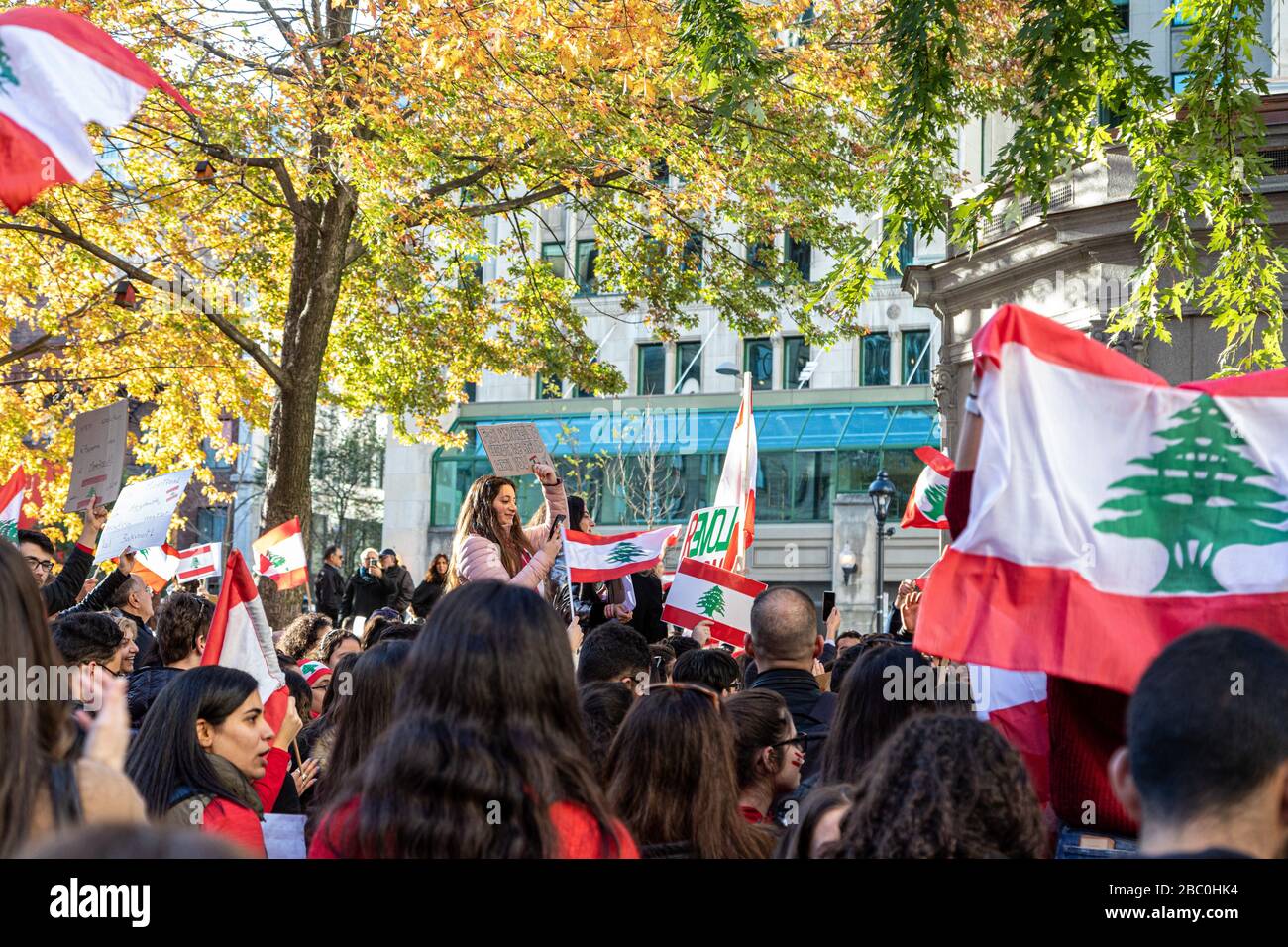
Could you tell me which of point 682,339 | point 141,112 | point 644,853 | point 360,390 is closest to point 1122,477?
point 644,853

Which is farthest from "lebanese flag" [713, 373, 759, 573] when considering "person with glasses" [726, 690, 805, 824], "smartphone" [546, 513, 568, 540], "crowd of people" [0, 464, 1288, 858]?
"person with glasses" [726, 690, 805, 824]

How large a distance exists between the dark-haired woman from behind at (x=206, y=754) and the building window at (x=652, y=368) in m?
39.1

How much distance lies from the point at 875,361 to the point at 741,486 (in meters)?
31.0

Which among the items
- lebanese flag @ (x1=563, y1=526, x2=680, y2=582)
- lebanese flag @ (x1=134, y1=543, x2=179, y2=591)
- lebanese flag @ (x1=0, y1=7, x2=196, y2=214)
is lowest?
lebanese flag @ (x1=134, y1=543, x2=179, y2=591)

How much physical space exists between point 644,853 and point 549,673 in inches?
38.2

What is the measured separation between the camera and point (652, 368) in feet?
145

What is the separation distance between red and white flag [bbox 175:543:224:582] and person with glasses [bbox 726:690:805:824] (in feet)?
31.7

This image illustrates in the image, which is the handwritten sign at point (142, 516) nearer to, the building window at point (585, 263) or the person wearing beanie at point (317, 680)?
the person wearing beanie at point (317, 680)

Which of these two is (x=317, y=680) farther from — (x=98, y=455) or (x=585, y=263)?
(x=585, y=263)

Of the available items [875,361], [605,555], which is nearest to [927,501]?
[605,555]

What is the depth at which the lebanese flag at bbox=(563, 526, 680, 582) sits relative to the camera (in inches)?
366

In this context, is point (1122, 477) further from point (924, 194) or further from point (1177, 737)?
point (924, 194)

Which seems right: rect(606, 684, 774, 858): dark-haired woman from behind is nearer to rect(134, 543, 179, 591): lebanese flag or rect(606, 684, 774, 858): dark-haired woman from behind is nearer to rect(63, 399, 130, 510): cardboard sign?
rect(63, 399, 130, 510): cardboard sign

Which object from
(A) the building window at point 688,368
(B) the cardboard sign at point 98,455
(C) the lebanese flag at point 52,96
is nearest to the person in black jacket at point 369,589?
(B) the cardboard sign at point 98,455
